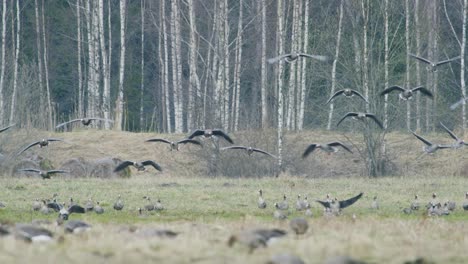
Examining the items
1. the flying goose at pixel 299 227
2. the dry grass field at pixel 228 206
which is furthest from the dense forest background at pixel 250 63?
A: the flying goose at pixel 299 227

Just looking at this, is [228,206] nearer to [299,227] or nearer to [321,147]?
[321,147]

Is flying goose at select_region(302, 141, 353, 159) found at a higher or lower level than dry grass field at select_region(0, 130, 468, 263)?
higher

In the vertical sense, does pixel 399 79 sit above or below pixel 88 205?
above

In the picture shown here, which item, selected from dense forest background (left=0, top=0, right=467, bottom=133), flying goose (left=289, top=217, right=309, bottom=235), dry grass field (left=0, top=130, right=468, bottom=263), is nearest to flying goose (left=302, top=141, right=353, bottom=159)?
dry grass field (left=0, top=130, right=468, bottom=263)

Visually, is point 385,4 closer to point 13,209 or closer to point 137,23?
point 13,209

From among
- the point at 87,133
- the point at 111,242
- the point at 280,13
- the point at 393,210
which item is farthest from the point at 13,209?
the point at 87,133

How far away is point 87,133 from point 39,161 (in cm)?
593

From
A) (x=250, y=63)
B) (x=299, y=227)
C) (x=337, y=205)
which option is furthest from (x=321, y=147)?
(x=250, y=63)

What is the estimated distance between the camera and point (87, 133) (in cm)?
4231

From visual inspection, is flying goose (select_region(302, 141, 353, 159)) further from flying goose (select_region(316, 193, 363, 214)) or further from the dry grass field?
flying goose (select_region(316, 193, 363, 214))

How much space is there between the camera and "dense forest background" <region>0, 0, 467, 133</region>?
125 feet

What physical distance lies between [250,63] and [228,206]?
96.2 feet

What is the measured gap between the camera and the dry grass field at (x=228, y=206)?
1412 cm

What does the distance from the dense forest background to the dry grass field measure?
5.31 feet
